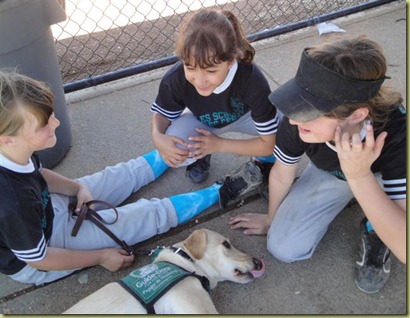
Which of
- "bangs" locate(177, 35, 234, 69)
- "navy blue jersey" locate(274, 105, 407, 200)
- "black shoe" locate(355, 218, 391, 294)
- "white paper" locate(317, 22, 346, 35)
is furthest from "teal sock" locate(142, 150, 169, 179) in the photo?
"white paper" locate(317, 22, 346, 35)

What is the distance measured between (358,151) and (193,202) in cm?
107

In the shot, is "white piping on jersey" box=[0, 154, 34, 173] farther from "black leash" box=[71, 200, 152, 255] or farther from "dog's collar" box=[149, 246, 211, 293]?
"dog's collar" box=[149, 246, 211, 293]

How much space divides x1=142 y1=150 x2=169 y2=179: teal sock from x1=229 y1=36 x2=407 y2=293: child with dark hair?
0.77m

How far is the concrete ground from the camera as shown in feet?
6.84

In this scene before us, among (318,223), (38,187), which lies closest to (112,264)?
(38,187)

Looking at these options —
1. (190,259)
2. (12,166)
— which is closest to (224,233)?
(190,259)

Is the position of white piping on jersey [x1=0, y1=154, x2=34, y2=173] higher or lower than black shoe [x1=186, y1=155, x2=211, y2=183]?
higher

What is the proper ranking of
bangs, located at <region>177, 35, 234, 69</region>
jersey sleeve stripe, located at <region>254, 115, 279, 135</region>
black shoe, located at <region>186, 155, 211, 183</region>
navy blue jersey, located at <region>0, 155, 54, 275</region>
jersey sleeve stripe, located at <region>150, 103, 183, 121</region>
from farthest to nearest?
black shoe, located at <region>186, 155, 211, 183</region> < jersey sleeve stripe, located at <region>150, 103, 183, 121</region> < jersey sleeve stripe, located at <region>254, 115, 279, 135</region> < bangs, located at <region>177, 35, 234, 69</region> < navy blue jersey, located at <region>0, 155, 54, 275</region>

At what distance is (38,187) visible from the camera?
1987mm

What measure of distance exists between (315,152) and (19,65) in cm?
152

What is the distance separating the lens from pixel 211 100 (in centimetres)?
232

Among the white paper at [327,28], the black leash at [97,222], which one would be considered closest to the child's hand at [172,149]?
the black leash at [97,222]

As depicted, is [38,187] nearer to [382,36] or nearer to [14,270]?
[14,270]

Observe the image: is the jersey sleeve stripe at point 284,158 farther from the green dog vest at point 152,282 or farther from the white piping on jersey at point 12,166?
the white piping on jersey at point 12,166
